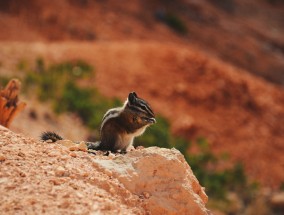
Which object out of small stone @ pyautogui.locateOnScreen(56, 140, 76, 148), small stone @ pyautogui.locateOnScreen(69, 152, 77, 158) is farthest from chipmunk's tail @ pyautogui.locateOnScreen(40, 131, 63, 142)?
small stone @ pyautogui.locateOnScreen(69, 152, 77, 158)

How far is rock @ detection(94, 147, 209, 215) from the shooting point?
19.2 feet

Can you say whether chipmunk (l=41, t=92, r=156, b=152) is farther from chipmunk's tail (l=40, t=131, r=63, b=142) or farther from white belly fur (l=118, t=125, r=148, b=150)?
chipmunk's tail (l=40, t=131, r=63, b=142)

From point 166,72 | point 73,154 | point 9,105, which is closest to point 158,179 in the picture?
point 73,154

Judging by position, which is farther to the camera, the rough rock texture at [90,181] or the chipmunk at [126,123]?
the chipmunk at [126,123]

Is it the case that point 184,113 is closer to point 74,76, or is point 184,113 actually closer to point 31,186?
point 74,76

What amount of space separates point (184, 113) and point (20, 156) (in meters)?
21.5

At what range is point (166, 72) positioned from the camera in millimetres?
28609

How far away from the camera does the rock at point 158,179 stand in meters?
5.86

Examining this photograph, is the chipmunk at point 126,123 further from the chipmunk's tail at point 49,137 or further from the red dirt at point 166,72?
the red dirt at point 166,72

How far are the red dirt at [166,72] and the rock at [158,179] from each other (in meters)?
17.6

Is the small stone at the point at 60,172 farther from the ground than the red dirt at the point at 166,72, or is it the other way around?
the red dirt at the point at 166,72

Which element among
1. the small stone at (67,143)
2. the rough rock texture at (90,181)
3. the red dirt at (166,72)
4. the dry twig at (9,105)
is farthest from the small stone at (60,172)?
the red dirt at (166,72)

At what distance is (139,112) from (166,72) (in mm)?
20818

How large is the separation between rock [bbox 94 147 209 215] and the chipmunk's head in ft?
5.32
